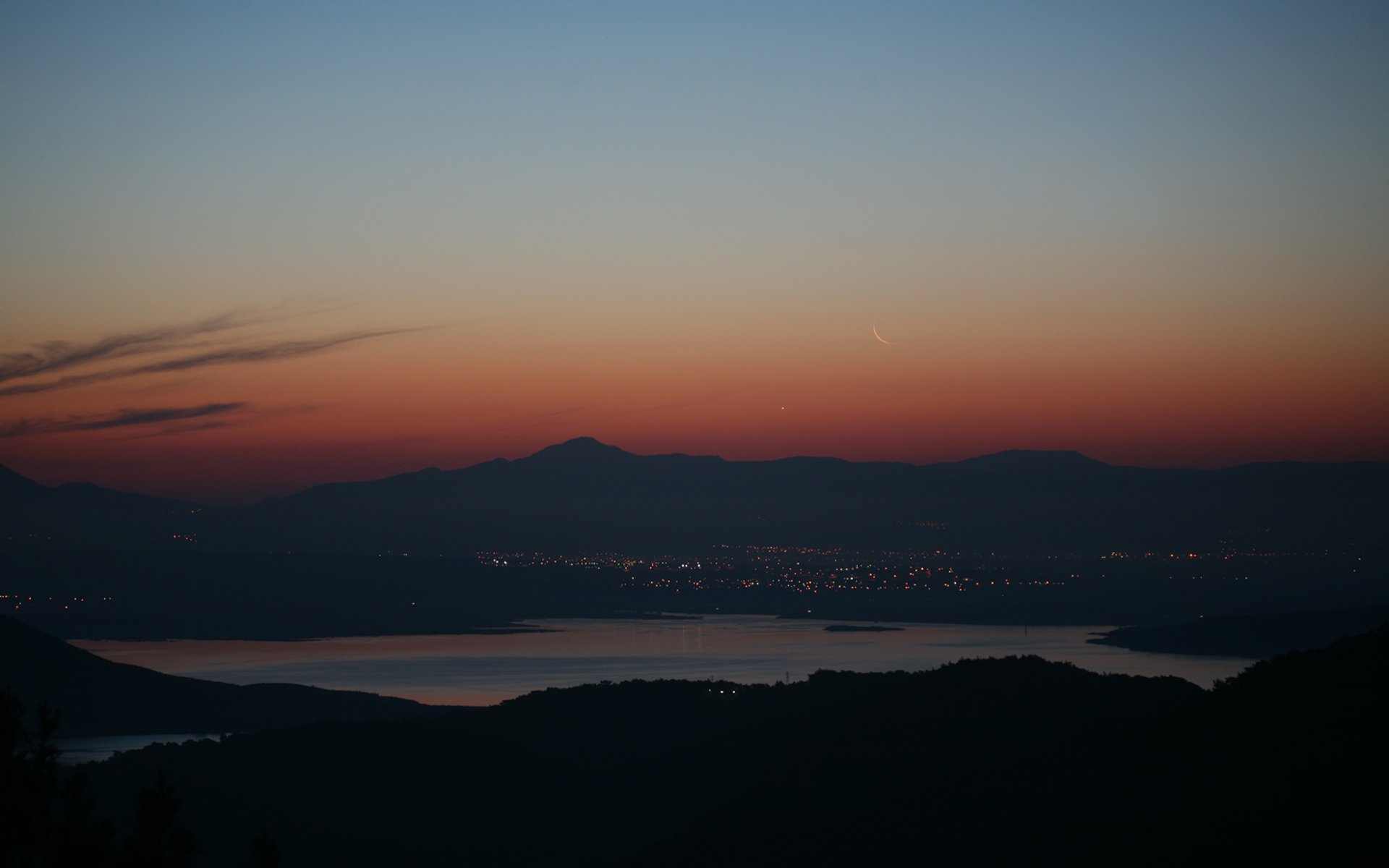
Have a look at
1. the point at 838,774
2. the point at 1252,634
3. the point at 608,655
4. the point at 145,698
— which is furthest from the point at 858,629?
the point at 838,774

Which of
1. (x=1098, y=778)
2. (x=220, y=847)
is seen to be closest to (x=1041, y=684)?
(x=1098, y=778)

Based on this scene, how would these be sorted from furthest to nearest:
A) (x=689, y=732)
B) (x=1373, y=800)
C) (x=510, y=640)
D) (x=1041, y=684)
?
1. (x=510, y=640)
2. (x=689, y=732)
3. (x=1041, y=684)
4. (x=1373, y=800)

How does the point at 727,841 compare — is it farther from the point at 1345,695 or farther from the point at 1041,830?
the point at 1345,695

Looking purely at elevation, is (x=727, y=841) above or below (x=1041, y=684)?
below

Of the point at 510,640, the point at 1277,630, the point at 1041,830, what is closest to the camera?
the point at 1041,830

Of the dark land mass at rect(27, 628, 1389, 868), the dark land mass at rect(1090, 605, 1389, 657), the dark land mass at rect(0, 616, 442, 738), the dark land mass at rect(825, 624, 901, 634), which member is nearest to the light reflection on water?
the dark land mass at rect(825, 624, 901, 634)

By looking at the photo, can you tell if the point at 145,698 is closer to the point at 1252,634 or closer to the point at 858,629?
the point at 858,629
